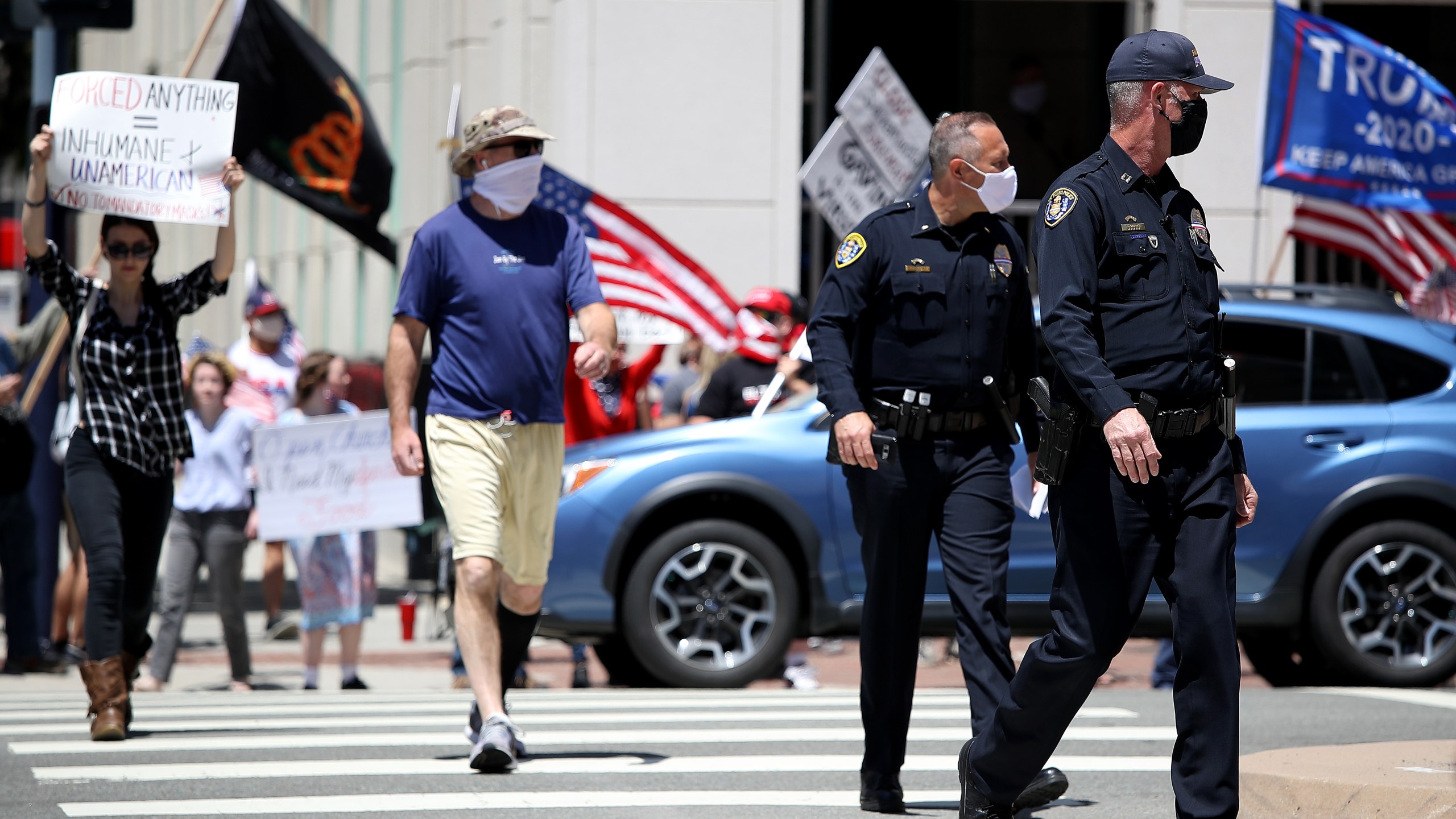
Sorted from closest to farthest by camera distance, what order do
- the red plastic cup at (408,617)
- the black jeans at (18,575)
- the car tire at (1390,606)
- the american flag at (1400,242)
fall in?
the car tire at (1390,606)
the black jeans at (18,575)
the red plastic cup at (408,617)
the american flag at (1400,242)

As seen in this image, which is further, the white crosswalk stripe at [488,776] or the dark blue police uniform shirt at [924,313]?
the white crosswalk stripe at [488,776]

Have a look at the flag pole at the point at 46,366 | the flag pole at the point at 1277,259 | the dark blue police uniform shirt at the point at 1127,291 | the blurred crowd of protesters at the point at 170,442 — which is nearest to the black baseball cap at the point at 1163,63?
the dark blue police uniform shirt at the point at 1127,291

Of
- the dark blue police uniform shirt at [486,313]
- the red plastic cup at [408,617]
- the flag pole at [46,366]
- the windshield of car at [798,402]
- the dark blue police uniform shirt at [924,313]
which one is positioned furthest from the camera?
the red plastic cup at [408,617]

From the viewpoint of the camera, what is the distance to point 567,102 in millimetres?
15102

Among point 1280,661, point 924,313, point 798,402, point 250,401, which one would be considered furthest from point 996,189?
point 250,401

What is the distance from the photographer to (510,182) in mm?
6598

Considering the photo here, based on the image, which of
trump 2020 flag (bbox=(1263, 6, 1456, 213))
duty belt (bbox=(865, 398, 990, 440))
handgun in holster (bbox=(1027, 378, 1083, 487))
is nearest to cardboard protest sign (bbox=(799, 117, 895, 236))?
trump 2020 flag (bbox=(1263, 6, 1456, 213))

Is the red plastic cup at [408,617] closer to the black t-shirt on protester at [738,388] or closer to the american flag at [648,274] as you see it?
the american flag at [648,274]

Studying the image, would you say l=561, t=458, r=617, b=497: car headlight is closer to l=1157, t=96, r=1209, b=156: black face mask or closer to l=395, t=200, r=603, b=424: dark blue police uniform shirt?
l=395, t=200, r=603, b=424: dark blue police uniform shirt

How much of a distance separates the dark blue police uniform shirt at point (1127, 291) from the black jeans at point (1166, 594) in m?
0.17

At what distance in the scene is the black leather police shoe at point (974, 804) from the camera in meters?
4.98

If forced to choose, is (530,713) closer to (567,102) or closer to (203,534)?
(203,534)

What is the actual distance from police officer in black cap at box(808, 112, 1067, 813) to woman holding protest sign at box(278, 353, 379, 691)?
16.5 feet

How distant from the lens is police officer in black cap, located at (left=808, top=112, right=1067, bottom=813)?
5.62 m
